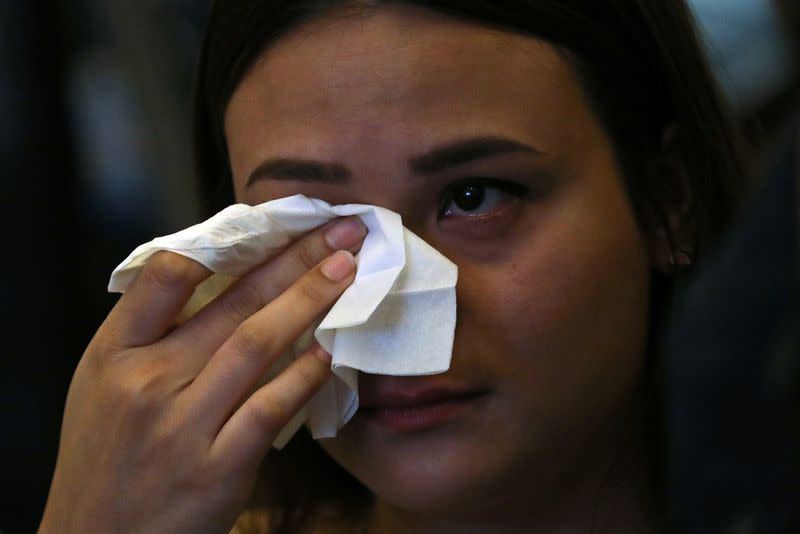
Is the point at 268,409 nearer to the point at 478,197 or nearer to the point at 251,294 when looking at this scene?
the point at 251,294

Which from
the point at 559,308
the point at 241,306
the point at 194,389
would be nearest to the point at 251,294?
the point at 241,306

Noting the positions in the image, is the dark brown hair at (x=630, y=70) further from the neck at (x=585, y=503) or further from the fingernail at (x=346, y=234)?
the fingernail at (x=346, y=234)

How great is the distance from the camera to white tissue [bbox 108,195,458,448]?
38.9 inches

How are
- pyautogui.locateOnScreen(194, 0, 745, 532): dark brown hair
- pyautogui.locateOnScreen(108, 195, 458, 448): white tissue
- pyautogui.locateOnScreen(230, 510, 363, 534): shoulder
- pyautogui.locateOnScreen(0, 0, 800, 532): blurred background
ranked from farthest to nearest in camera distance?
1. pyautogui.locateOnScreen(0, 0, 800, 532): blurred background
2. pyautogui.locateOnScreen(230, 510, 363, 534): shoulder
3. pyautogui.locateOnScreen(194, 0, 745, 532): dark brown hair
4. pyautogui.locateOnScreen(108, 195, 458, 448): white tissue

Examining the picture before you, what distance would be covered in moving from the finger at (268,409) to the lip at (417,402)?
0.06 meters

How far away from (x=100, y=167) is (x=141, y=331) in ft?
4.70

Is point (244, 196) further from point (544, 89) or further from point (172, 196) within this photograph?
point (172, 196)

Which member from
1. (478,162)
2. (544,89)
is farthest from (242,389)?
(544,89)

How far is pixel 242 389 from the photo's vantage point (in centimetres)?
108

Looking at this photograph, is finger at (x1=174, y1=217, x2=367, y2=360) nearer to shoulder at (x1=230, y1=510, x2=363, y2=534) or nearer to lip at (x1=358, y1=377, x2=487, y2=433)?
lip at (x1=358, y1=377, x2=487, y2=433)

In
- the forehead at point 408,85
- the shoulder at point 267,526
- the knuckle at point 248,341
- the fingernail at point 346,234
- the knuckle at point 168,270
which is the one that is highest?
the forehead at point 408,85

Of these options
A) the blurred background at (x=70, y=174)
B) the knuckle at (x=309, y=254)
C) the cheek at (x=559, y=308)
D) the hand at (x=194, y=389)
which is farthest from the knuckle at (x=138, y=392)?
the blurred background at (x=70, y=174)

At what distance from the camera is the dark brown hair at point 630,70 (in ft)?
3.65

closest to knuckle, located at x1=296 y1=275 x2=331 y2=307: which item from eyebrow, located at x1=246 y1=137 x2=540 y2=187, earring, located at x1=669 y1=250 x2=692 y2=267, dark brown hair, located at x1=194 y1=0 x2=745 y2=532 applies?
eyebrow, located at x1=246 y1=137 x2=540 y2=187
